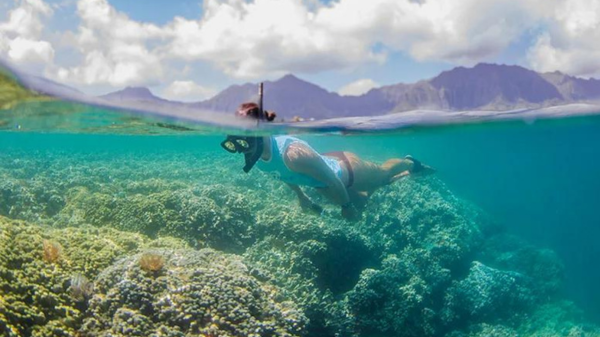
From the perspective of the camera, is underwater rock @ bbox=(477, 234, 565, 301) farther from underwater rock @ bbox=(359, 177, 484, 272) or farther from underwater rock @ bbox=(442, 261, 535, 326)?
underwater rock @ bbox=(442, 261, 535, 326)

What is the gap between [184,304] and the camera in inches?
215

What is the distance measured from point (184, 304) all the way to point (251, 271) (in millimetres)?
1920

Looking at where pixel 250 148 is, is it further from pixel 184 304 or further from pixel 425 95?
pixel 425 95


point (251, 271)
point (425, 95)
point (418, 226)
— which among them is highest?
point (425, 95)

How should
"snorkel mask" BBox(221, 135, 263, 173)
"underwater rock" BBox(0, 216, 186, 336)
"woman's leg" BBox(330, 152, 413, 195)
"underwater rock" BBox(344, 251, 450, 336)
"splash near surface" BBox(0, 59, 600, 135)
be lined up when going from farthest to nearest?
"woman's leg" BBox(330, 152, 413, 195), "splash near surface" BBox(0, 59, 600, 135), "snorkel mask" BBox(221, 135, 263, 173), "underwater rock" BBox(344, 251, 450, 336), "underwater rock" BBox(0, 216, 186, 336)

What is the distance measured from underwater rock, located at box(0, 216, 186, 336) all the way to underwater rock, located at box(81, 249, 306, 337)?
1.13 feet

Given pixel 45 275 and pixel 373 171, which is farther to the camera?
pixel 373 171

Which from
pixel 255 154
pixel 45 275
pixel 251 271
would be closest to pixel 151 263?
pixel 45 275

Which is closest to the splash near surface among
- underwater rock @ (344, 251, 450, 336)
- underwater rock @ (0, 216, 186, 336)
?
underwater rock @ (0, 216, 186, 336)

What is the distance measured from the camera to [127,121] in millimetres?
15156

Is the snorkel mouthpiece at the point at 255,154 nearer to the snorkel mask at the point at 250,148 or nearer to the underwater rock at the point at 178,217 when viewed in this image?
the snorkel mask at the point at 250,148

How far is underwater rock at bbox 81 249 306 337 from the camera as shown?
522 cm

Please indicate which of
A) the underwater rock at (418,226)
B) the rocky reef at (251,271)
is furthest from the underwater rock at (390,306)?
the underwater rock at (418,226)

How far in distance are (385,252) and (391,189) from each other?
556 cm
